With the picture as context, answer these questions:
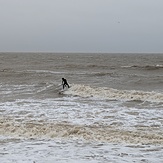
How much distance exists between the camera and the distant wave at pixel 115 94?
62.6 ft

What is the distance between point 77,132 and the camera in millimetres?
10570

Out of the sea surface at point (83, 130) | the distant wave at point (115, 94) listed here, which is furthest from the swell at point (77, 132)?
the distant wave at point (115, 94)

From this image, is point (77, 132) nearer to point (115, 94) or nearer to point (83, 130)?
point (83, 130)

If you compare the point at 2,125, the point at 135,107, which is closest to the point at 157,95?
the point at 135,107

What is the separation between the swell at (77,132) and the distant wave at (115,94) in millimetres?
7959

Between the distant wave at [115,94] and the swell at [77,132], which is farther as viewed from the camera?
the distant wave at [115,94]

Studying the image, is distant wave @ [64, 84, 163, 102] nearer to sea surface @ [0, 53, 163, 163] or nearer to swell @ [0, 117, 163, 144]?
sea surface @ [0, 53, 163, 163]

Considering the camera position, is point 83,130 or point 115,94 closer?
point 83,130

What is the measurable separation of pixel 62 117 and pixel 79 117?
0.70 metres

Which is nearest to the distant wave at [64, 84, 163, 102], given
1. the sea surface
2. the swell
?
the sea surface

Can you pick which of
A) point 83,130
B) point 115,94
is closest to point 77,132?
point 83,130

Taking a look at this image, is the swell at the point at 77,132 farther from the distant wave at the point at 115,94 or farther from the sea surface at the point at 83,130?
the distant wave at the point at 115,94

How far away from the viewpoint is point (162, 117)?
1329cm

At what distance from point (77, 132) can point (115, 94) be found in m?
10.5
